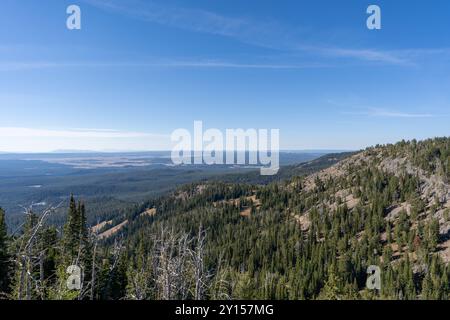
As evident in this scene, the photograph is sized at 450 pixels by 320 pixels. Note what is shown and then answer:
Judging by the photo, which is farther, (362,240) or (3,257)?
(362,240)

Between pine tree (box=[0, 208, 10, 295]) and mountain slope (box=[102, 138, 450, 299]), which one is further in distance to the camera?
mountain slope (box=[102, 138, 450, 299])

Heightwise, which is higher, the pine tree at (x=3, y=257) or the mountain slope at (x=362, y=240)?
the pine tree at (x=3, y=257)

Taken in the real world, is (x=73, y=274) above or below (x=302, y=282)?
above

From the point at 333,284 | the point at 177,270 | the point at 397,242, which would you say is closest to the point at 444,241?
the point at 397,242

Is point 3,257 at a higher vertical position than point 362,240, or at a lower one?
higher

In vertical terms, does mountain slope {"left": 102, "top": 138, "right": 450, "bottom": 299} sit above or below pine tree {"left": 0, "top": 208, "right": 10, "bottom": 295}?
below

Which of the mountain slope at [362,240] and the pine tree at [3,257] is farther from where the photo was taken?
the mountain slope at [362,240]
